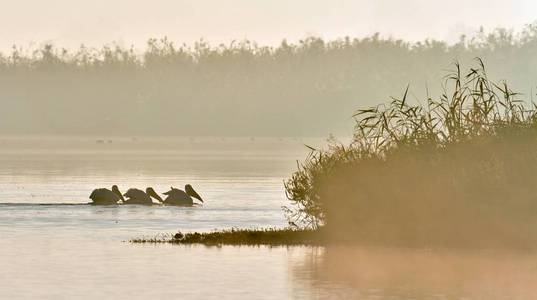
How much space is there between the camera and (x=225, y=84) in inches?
4641

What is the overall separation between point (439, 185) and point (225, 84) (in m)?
93.0

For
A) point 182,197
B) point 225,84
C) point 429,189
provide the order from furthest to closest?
1. point 225,84
2. point 182,197
3. point 429,189

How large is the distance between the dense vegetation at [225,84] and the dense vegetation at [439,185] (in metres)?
90.9

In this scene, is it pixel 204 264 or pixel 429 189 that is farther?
pixel 429 189

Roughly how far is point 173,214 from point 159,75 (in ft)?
284

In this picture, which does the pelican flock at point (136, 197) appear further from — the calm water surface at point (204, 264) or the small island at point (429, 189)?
the small island at point (429, 189)

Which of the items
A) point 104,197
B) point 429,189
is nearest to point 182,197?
point 104,197

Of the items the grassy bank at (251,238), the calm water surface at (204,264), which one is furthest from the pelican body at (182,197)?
the grassy bank at (251,238)

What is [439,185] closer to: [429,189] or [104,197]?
[429,189]

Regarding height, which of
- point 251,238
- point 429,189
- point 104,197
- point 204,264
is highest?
point 104,197

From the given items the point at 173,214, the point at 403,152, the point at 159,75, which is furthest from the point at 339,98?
the point at 403,152

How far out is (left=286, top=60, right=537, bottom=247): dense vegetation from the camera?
24922mm

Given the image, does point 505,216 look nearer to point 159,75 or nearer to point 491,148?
point 491,148

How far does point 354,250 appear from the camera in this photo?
24453mm
